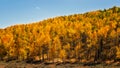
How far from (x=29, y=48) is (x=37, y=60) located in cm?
769

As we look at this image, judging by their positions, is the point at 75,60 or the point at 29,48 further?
the point at 29,48

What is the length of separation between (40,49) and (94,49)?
2717 cm

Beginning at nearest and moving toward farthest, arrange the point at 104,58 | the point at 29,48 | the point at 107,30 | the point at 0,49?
the point at 104,58, the point at 107,30, the point at 29,48, the point at 0,49

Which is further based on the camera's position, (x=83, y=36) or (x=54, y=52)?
(x=83, y=36)

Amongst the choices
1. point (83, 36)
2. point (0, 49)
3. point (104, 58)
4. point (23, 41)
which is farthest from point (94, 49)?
point (0, 49)

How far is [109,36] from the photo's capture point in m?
129

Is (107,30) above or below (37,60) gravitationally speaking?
above

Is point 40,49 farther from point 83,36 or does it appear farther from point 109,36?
point 109,36

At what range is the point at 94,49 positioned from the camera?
130375 millimetres

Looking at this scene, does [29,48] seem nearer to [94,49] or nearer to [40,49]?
[40,49]

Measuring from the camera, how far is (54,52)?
446 ft

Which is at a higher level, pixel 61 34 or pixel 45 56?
pixel 61 34

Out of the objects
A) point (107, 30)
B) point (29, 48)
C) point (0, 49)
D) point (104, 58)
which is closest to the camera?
point (104, 58)

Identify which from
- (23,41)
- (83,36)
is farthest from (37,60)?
(83,36)
